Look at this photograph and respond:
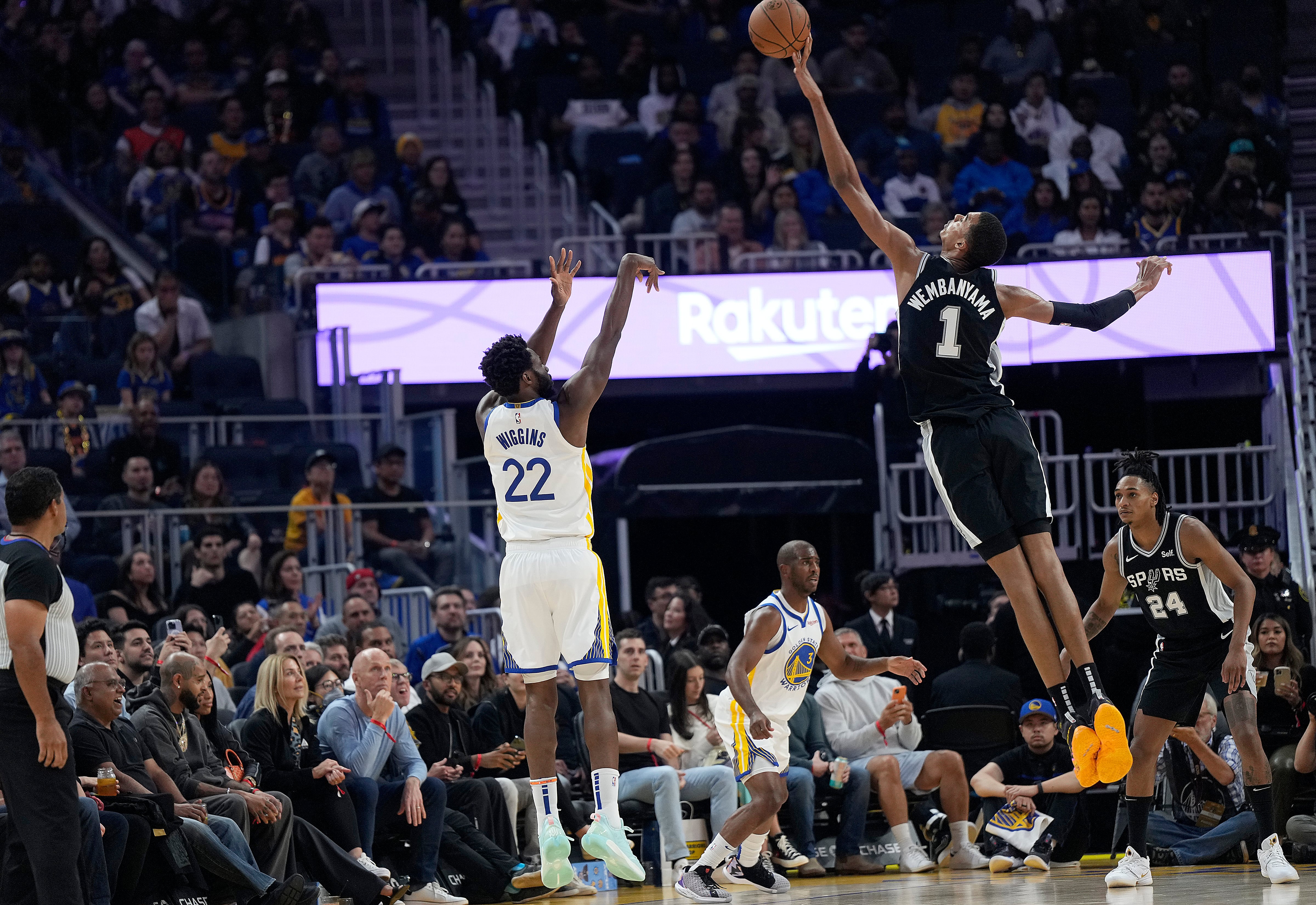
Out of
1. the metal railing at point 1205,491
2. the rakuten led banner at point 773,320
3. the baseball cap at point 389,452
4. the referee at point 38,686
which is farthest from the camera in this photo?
the rakuten led banner at point 773,320

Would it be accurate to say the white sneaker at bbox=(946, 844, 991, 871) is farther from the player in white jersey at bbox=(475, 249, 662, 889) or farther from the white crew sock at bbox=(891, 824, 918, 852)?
the player in white jersey at bbox=(475, 249, 662, 889)

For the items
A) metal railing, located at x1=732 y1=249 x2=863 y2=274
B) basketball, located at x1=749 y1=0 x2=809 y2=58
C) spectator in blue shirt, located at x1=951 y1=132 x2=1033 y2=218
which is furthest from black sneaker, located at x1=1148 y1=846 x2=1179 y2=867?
spectator in blue shirt, located at x1=951 y1=132 x2=1033 y2=218

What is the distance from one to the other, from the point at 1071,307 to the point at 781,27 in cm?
177

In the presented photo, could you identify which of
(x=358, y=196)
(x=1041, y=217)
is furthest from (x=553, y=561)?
(x=1041, y=217)

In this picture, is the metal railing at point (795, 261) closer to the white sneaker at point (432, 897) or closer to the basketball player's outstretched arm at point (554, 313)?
the white sneaker at point (432, 897)

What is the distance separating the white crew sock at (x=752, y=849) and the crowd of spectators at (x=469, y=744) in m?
0.83

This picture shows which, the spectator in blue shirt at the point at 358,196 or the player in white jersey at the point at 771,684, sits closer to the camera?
the player in white jersey at the point at 771,684

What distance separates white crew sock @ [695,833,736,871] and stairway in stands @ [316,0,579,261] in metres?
9.27

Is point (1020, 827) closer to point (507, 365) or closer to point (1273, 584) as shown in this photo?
point (1273, 584)

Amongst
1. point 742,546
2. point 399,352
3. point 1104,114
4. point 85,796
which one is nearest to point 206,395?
point 399,352

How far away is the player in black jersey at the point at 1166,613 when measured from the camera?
8.90 m

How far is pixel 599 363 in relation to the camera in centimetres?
783

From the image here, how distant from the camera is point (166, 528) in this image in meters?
13.3

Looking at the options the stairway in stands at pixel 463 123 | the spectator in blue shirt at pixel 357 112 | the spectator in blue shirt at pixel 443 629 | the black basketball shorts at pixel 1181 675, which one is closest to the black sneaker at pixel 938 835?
the black basketball shorts at pixel 1181 675
